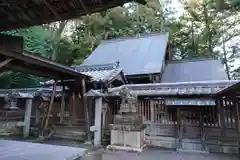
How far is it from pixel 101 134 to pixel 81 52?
1279 cm

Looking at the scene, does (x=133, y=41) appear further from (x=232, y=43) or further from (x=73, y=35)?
(x=232, y=43)

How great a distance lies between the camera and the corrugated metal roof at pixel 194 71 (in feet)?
35.5

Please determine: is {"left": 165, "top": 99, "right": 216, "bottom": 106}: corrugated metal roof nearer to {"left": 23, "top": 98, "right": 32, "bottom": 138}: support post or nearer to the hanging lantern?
{"left": 23, "top": 98, "right": 32, "bottom": 138}: support post

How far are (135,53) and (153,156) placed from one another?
8847 millimetres

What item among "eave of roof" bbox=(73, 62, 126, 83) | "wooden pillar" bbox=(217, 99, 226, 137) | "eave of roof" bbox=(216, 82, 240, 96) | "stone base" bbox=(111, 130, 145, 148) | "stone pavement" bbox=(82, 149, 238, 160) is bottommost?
"stone pavement" bbox=(82, 149, 238, 160)

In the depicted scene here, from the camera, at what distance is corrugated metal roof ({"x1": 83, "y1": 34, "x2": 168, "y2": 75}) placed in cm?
1174

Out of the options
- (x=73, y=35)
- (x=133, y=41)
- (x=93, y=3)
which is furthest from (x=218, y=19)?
(x=93, y=3)

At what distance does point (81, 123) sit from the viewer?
340 inches

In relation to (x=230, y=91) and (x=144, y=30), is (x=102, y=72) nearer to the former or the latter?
(x=230, y=91)

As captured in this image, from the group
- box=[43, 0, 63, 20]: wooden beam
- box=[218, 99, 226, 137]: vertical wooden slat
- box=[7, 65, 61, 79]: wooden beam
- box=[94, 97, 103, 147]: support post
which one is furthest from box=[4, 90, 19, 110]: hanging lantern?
box=[218, 99, 226, 137]: vertical wooden slat

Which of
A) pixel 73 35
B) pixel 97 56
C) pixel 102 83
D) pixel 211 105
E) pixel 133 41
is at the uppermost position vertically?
pixel 73 35

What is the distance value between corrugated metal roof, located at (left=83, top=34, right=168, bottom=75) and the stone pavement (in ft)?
17.8

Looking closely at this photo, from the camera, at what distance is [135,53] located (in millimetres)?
13672

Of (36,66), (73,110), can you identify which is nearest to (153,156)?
(73,110)
